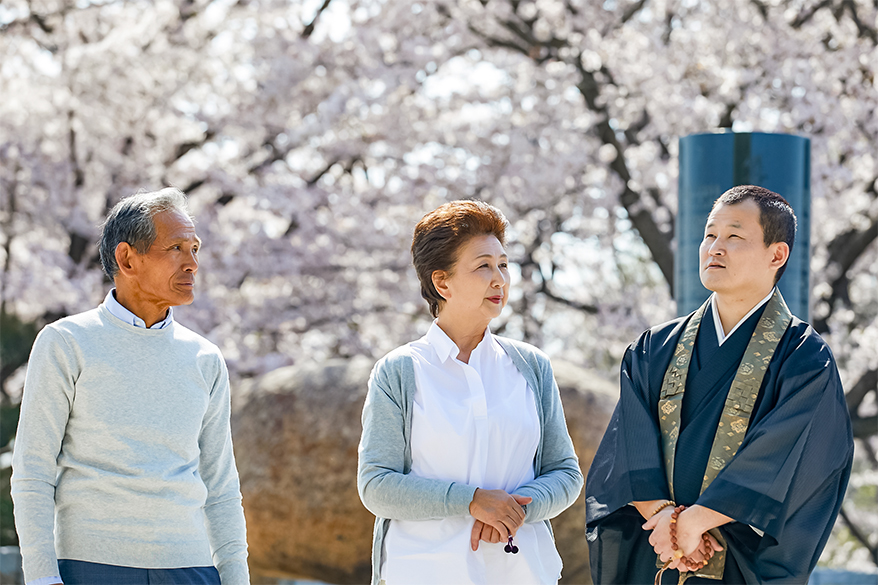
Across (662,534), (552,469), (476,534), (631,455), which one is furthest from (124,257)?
(662,534)

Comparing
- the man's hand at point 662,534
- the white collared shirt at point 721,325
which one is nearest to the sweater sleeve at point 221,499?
the man's hand at point 662,534

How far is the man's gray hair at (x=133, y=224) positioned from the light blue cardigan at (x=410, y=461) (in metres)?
0.68

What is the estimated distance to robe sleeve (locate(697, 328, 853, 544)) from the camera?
232cm

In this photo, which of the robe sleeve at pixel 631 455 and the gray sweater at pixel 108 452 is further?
the robe sleeve at pixel 631 455

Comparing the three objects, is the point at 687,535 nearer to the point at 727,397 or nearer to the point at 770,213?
the point at 727,397

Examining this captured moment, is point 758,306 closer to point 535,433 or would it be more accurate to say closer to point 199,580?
point 535,433

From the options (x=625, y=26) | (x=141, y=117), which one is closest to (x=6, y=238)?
(x=141, y=117)

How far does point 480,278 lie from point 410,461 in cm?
50

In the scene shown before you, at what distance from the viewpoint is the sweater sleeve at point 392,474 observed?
2299 mm

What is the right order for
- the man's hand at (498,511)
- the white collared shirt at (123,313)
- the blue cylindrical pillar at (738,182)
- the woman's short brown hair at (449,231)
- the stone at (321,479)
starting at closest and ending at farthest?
the man's hand at (498,511) → the white collared shirt at (123,313) → the woman's short brown hair at (449,231) → the blue cylindrical pillar at (738,182) → the stone at (321,479)

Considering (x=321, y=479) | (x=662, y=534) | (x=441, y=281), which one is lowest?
(x=321, y=479)

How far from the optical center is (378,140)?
8.72 m

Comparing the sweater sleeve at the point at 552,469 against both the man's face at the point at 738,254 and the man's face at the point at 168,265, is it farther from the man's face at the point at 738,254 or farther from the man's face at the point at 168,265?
the man's face at the point at 168,265

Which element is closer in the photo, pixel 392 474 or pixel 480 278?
pixel 392 474
